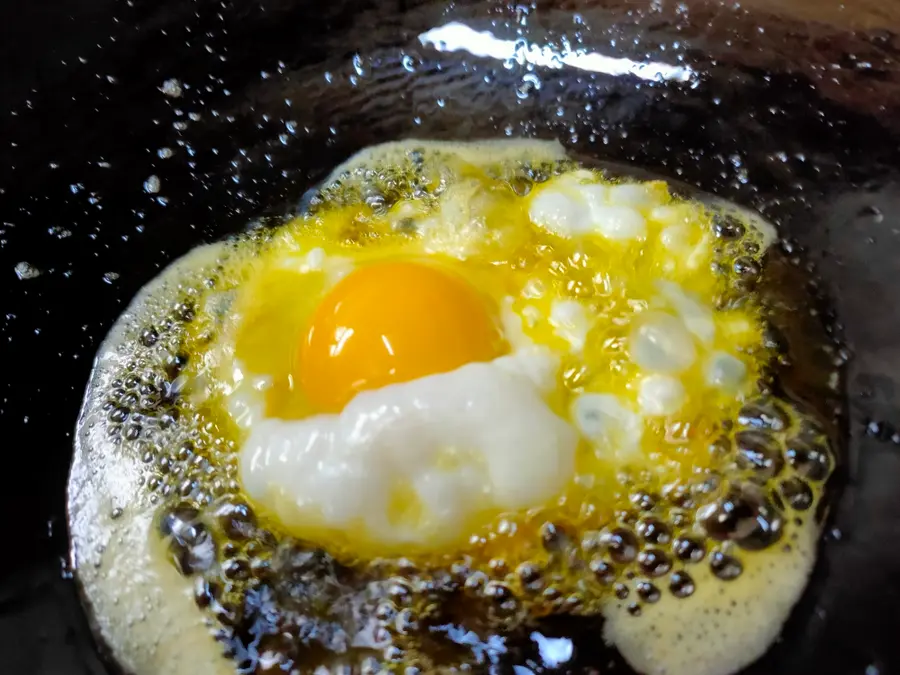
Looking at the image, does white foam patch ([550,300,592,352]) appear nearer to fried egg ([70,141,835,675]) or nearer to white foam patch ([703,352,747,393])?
fried egg ([70,141,835,675])

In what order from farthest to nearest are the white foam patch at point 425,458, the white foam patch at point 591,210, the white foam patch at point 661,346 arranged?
the white foam patch at point 591,210
the white foam patch at point 661,346
the white foam patch at point 425,458

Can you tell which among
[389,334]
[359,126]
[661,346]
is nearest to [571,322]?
[661,346]

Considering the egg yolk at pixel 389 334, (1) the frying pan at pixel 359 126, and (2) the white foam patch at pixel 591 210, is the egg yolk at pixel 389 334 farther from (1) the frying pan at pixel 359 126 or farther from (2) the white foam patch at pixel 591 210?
(1) the frying pan at pixel 359 126

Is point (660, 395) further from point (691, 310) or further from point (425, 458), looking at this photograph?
point (425, 458)

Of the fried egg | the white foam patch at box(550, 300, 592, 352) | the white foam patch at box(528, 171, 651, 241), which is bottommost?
the fried egg

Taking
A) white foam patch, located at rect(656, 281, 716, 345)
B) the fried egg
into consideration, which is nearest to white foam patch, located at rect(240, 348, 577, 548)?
the fried egg

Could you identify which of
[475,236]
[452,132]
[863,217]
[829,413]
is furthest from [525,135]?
[829,413]

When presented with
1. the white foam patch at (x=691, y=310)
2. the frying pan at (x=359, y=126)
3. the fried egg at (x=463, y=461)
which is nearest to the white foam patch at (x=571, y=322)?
the fried egg at (x=463, y=461)
